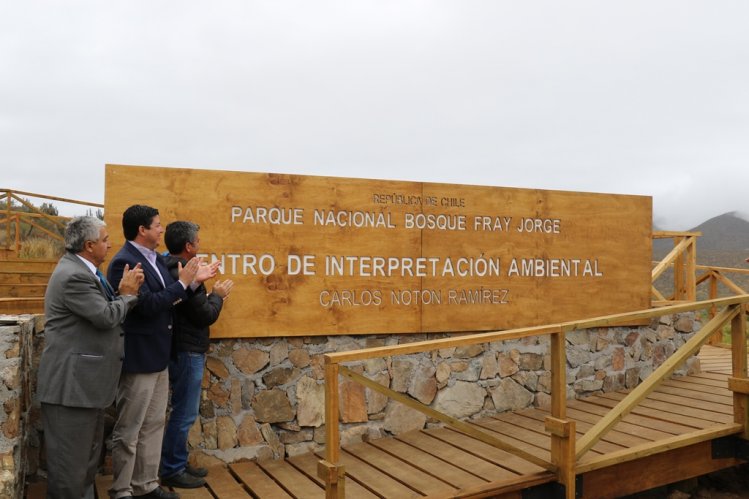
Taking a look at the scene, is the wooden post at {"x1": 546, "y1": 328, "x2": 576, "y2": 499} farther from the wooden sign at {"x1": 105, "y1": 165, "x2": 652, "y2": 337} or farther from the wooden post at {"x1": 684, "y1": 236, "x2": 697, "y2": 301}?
the wooden post at {"x1": 684, "y1": 236, "x2": 697, "y2": 301}

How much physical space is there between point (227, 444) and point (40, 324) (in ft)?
4.72

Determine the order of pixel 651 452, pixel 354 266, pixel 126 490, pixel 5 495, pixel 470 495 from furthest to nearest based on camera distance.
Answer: pixel 354 266 → pixel 651 452 → pixel 470 495 → pixel 126 490 → pixel 5 495

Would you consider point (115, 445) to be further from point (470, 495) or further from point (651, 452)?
point (651, 452)

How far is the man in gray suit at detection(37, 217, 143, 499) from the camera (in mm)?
2773

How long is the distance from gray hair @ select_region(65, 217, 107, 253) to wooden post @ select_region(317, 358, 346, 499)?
4.24 feet

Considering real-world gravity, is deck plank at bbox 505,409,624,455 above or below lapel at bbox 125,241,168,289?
below

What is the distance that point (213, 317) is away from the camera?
11.5 ft

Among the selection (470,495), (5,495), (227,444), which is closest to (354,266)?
(227,444)

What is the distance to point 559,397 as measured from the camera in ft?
12.0

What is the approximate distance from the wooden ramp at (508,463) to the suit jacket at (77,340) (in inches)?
41.1

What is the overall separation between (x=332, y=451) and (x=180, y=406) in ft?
A: 3.74

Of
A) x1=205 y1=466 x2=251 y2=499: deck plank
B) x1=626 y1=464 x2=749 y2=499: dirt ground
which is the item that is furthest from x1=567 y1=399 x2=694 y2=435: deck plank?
x1=205 y1=466 x2=251 y2=499: deck plank

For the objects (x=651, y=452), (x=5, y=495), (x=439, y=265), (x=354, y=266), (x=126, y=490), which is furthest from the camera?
(x=439, y=265)

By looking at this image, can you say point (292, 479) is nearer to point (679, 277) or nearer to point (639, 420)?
point (639, 420)
